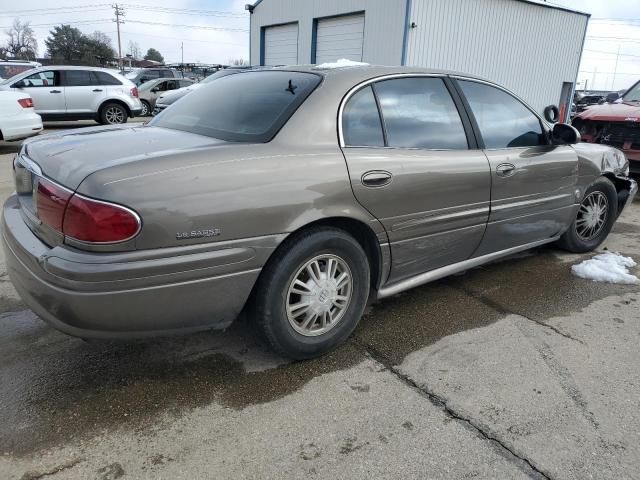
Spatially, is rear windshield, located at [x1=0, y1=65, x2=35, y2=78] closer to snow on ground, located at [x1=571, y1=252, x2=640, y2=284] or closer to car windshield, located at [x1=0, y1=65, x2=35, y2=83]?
car windshield, located at [x1=0, y1=65, x2=35, y2=83]

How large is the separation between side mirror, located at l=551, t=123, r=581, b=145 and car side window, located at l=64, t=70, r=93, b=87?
42.0ft

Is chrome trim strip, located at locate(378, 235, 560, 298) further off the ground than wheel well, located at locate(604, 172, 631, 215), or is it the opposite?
wheel well, located at locate(604, 172, 631, 215)

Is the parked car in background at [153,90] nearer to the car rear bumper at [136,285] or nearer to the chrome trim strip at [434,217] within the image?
the chrome trim strip at [434,217]

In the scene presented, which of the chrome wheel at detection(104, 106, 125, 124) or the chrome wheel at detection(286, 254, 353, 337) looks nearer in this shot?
the chrome wheel at detection(286, 254, 353, 337)

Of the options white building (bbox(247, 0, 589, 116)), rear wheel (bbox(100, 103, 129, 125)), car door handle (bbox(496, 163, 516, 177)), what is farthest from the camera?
rear wheel (bbox(100, 103, 129, 125))

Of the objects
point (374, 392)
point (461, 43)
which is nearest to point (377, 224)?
point (374, 392)

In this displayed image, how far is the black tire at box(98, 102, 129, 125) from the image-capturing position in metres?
13.7

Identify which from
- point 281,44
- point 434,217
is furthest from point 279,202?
point 281,44

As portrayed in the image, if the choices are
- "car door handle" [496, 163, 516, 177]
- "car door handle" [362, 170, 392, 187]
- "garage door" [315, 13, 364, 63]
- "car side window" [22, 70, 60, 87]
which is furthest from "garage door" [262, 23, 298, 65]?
"car door handle" [362, 170, 392, 187]

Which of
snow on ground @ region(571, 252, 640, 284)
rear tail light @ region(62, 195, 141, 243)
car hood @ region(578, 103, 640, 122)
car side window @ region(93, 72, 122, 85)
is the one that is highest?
car side window @ region(93, 72, 122, 85)

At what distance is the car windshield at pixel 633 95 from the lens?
8.38 m

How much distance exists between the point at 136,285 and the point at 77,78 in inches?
523

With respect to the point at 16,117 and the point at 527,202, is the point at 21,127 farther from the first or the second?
the point at 527,202

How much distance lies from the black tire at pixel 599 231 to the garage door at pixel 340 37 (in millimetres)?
10949
